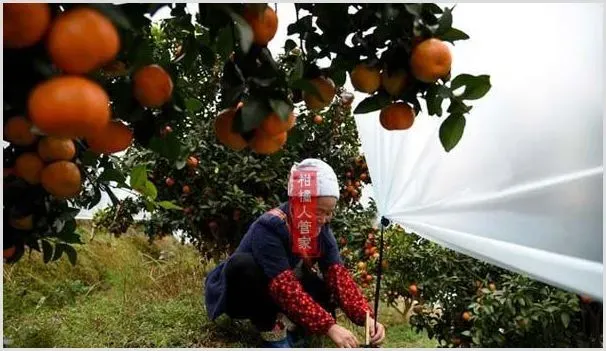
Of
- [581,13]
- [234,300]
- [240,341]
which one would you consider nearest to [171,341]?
[240,341]

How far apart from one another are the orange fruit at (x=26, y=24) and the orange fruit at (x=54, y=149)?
0.50ft

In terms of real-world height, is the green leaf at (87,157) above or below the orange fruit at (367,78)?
below

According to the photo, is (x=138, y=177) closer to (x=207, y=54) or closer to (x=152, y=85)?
(x=207, y=54)

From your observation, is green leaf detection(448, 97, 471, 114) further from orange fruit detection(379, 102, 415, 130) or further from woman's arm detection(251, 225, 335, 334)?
woman's arm detection(251, 225, 335, 334)

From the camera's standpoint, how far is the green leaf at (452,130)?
61cm

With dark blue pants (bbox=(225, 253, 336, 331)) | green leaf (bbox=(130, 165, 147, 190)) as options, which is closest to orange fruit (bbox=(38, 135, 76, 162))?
green leaf (bbox=(130, 165, 147, 190))

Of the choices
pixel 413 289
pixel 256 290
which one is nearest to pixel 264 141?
pixel 256 290

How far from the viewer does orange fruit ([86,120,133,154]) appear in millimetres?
529

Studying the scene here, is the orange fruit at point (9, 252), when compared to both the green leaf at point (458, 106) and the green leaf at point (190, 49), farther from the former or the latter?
the green leaf at point (458, 106)

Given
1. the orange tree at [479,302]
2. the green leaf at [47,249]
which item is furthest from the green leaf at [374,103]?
the orange tree at [479,302]

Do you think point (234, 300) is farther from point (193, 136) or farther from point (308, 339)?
point (193, 136)

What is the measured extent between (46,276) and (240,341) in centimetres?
106

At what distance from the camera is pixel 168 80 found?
504mm

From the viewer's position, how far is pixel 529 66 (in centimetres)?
89
